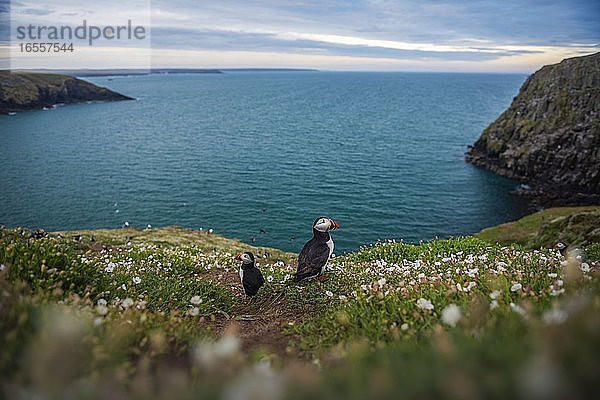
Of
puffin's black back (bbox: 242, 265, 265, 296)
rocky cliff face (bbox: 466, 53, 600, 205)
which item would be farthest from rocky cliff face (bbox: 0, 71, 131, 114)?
puffin's black back (bbox: 242, 265, 265, 296)

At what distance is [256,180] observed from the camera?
73312mm

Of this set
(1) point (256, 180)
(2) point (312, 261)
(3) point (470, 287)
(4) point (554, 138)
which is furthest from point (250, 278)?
(4) point (554, 138)

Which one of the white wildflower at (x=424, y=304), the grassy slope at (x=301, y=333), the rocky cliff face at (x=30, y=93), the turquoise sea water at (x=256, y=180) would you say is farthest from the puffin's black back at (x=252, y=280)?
the rocky cliff face at (x=30, y=93)

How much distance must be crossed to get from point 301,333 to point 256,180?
2601 inches

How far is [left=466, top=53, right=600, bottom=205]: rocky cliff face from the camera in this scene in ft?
217

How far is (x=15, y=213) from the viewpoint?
57.5 m

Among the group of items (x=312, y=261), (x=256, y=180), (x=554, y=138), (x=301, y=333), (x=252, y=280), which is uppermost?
(x=554, y=138)

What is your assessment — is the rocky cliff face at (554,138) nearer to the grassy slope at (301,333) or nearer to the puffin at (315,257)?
the puffin at (315,257)

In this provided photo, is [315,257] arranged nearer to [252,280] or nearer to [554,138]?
[252,280]

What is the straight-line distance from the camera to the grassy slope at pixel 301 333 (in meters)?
2.52

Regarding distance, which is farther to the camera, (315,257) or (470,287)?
(315,257)

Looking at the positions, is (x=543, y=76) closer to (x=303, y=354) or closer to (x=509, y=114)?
(x=509, y=114)

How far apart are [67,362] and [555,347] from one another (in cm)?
283

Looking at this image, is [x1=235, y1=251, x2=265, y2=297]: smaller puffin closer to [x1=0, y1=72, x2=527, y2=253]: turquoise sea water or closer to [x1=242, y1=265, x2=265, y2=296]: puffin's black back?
[x1=242, y1=265, x2=265, y2=296]: puffin's black back
